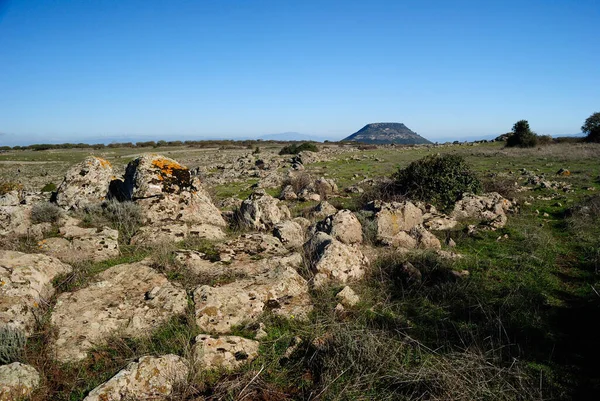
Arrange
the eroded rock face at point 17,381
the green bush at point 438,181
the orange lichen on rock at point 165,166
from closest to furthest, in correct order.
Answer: the eroded rock face at point 17,381 → the orange lichen on rock at point 165,166 → the green bush at point 438,181

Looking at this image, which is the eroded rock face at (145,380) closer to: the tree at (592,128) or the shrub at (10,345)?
the shrub at (10,345)

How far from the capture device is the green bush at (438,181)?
11859 millimetres

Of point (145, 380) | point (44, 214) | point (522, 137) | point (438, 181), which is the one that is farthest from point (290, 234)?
point (522, 137)

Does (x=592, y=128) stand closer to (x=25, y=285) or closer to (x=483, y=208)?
(x=483, y=208)

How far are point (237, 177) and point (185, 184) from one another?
11863 mm

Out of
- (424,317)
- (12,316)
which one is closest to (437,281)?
(424,317)

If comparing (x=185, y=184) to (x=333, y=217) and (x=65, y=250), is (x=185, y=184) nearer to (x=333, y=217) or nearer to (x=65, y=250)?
(x=65, y=250)

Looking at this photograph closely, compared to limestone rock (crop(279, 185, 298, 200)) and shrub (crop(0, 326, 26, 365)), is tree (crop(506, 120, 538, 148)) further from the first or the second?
shrub (crop(0, 326, 26, 365))

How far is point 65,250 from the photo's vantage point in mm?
6234

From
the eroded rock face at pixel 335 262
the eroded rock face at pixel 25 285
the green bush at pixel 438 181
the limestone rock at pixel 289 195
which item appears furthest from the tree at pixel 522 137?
the eroded rock face at pixel 25 285

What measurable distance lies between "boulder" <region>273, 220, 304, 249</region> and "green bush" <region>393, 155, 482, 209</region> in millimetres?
5415

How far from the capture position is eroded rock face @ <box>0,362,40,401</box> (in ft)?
10.6

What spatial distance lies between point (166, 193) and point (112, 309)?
4476mm

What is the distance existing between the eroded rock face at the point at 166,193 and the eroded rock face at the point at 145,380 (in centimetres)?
497
